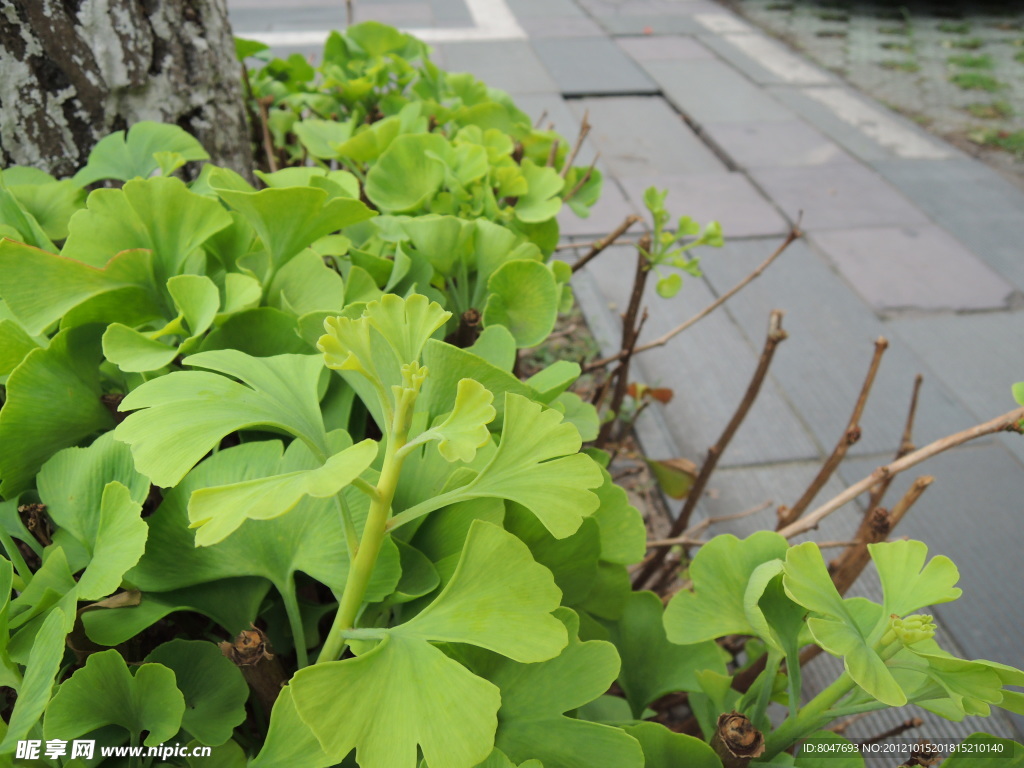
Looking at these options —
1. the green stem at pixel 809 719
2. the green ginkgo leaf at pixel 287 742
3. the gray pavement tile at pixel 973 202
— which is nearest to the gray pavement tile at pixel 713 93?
the gray pavement tile at pixel 973 202

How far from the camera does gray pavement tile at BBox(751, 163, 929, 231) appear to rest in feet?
7.67

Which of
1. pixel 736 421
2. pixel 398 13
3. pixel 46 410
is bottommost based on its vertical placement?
pixel 398 13

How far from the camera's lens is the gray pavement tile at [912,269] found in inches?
78.0

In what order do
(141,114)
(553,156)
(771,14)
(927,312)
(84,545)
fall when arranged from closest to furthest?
(84,545), (141,114), (553,156), (927,312), (771,14)

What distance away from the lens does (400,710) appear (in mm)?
282

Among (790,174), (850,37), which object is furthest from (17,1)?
(850,37)

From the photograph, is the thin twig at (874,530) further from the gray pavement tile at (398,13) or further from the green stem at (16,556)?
the gray pavement tile at (398,13)

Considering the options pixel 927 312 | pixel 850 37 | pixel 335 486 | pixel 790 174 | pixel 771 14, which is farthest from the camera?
pixel 771 14

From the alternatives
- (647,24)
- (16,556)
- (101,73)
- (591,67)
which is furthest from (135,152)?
(647,24)

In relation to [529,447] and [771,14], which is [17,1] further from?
[771,14]

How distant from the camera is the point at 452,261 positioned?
1.73ft

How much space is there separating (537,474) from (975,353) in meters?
1.89

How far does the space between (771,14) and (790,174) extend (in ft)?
8.08

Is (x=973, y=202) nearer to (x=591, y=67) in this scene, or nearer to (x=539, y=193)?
(x=591, y=67)
